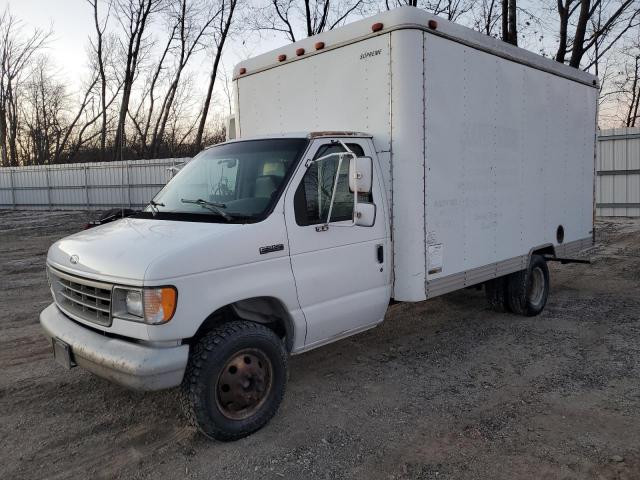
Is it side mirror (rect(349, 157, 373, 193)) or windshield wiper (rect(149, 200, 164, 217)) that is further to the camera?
windshield wiper (rect(149, 200, 164, 217))

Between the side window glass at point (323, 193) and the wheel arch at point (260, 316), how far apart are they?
69 centimetres

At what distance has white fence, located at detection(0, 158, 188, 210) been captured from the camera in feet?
80.0

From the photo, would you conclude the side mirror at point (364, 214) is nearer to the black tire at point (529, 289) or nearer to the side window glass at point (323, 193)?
the side window glass at point (323, 193)

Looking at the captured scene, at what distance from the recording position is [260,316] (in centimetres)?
424

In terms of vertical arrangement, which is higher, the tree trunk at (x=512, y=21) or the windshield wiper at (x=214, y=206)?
the tree trunk at (x=512, y=21)

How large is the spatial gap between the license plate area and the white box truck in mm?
27

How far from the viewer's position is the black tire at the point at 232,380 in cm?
355

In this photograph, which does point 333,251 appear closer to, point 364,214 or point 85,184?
point 364,214

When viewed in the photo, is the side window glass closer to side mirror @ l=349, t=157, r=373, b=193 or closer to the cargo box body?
side mirror @ l=349, t=157, r=373, b=193

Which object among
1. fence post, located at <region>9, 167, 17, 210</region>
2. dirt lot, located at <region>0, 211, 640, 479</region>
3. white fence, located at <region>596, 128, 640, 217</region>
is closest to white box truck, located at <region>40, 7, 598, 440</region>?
dirt lot, located at <region>0, 211, 640, 479</region>

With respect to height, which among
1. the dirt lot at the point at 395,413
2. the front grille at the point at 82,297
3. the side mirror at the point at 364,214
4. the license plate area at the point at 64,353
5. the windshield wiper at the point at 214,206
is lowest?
the dirt lot at the point at 395,413

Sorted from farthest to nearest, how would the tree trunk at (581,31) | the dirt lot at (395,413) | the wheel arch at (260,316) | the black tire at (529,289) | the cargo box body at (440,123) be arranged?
1. the tree trunk at (581,31)
2. the black tire at (529,289)
3. the cargo box body at (440,123)
4. the wheel arch at (260,316)
5. the dirt lot at (395,413)

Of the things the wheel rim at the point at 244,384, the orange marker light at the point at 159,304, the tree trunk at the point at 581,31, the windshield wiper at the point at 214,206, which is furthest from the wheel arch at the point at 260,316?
the tree trunk at the point at 581,31

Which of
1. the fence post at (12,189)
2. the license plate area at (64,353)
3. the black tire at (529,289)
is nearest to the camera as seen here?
the license plate area at (64,353)
